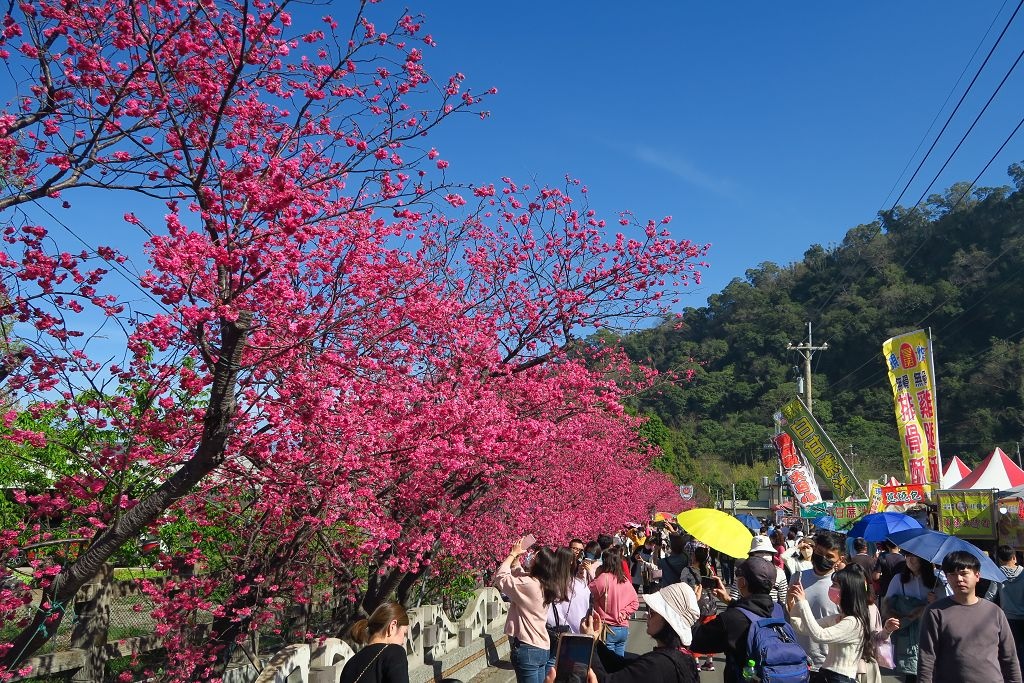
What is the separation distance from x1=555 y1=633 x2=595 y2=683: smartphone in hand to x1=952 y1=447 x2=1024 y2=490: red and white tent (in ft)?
60.3

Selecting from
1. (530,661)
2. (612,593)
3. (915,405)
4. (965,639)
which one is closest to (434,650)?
(612,593)

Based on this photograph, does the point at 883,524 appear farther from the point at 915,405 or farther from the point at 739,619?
the point at 915,405

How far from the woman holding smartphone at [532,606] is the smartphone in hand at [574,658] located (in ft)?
7.12

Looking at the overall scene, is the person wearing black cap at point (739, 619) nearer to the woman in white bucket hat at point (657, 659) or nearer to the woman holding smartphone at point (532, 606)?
the woman in white bucket hat at point (657, 659)

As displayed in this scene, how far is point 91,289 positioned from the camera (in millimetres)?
5617

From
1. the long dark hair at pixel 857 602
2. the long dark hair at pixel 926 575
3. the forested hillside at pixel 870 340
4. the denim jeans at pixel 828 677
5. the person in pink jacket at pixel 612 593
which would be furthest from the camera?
the forested hillside at pixel 870 340

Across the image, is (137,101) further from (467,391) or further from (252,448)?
(467,391)

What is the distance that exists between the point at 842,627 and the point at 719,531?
1.33 metres

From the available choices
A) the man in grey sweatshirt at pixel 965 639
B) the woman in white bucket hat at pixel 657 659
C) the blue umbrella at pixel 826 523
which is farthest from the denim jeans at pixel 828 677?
the blue umbrella at pixel 826 523

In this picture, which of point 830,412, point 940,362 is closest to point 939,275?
point 940,362

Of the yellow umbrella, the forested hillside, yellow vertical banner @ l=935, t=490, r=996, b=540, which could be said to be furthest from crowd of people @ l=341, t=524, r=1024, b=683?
the forested hillside

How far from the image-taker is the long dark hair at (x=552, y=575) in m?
7.07

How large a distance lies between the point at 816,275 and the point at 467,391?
89245 mm

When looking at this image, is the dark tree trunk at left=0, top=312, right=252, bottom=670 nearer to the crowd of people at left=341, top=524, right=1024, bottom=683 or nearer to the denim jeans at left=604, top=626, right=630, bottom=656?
the crowd of people at left=341, top=524, right=1024, bottom=683
